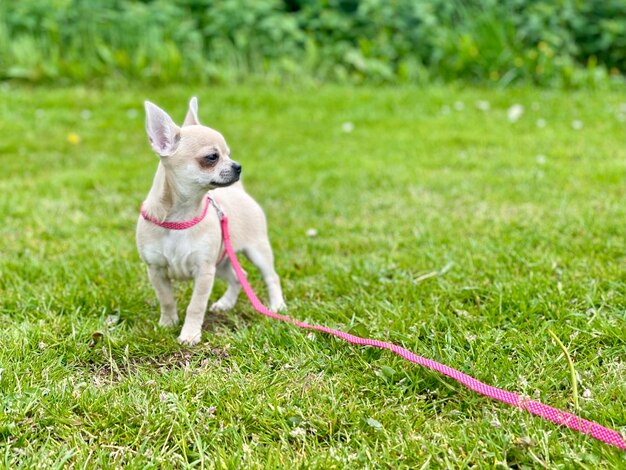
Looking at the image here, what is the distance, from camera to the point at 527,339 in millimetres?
2654

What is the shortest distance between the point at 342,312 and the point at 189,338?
68 centimetres

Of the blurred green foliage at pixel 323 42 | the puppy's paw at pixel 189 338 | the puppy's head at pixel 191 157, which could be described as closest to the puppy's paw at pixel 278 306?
the puppy's paw at pixel 189 338

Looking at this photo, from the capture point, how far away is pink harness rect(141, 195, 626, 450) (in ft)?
6.72

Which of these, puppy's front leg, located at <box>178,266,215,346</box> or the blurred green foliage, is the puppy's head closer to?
puppy's front leg, located at <box>178,266,215,346</box>

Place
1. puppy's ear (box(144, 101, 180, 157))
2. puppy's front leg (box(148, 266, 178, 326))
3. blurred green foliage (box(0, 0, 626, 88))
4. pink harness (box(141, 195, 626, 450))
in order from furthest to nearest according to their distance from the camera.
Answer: blurred green foliage (box(0, 0, 626, 88)) < puppy's front leg (box(148, 266, 178, 326)) < puppy's ear (box(144, 101, 180, 157)) < pink harness (box(141, 195, 626, 450))

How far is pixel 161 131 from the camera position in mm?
2615

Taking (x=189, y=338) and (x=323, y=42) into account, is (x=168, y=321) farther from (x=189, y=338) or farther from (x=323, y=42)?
(x=323, y=42)

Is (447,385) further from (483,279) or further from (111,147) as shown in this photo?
(111,147)

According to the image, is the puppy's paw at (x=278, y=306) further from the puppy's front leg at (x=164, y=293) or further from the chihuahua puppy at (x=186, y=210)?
the puppy's front leg at (x=164, y=293)

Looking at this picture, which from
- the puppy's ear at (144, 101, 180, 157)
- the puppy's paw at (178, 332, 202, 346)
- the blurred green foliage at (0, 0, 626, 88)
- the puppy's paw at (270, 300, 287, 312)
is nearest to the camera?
the puppy's ear at (144, 101, 180, 157)

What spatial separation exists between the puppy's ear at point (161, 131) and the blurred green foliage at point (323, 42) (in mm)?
5566

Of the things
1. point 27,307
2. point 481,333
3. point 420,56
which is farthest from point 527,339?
point 420,56

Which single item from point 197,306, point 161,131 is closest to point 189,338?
point 197,306

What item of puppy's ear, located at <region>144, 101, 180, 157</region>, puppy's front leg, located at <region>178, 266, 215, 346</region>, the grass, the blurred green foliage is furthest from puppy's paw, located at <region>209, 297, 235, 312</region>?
the blurred green foliage
